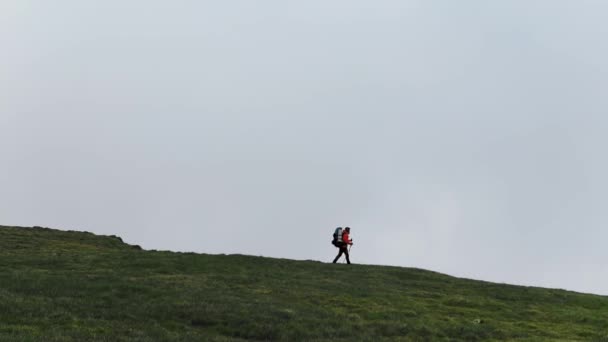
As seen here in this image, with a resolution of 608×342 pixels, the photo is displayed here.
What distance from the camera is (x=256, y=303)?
34.2 m

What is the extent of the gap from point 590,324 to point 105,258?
34.6m

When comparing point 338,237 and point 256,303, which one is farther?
point 338,237

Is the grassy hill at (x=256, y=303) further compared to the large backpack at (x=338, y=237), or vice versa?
the large backpack at (x=338, y=237)

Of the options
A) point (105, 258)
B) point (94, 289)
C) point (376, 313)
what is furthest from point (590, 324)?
point (105, 258)

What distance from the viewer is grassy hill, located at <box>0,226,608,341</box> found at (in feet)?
92.1

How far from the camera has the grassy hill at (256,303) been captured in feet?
92.1

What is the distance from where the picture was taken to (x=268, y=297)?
120 feet

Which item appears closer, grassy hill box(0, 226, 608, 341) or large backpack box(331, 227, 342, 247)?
grassy hill box(0, 226, 608, 341)

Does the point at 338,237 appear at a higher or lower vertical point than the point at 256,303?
higher

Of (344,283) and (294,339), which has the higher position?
(344,283)

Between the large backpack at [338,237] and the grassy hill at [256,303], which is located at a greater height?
the large backpack at [338,237]


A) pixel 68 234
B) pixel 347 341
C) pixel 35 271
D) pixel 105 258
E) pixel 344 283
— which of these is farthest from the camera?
pixel 68 234

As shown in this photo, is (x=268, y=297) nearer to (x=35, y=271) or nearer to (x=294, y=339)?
(x=294, y=339)

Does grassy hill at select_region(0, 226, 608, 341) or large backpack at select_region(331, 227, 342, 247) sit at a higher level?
large backpack at select_region(331, 227, 342, 247)
